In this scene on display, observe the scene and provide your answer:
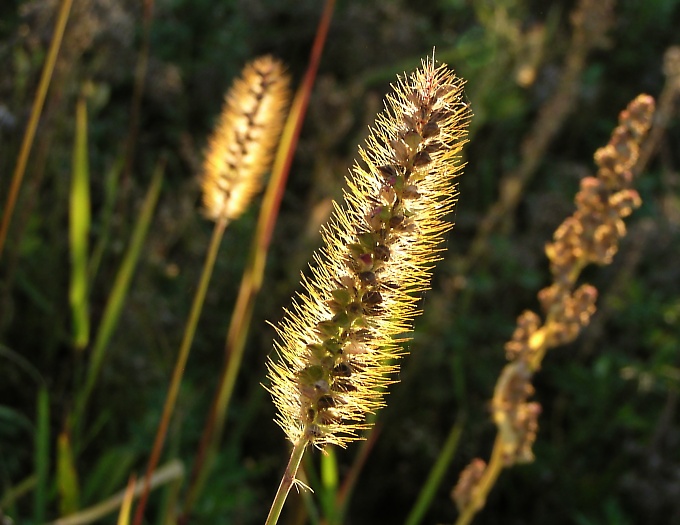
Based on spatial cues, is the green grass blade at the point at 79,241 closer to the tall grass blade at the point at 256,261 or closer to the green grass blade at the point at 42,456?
the green grass blade at the point at 42,456

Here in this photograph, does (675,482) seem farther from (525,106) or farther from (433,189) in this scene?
(433,189)

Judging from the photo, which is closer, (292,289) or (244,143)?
(244,143)

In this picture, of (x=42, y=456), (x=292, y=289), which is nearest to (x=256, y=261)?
(x=42, y=456)

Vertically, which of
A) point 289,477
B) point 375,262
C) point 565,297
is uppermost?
point 565,297

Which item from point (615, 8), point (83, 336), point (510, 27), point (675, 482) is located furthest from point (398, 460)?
point (615, 8)

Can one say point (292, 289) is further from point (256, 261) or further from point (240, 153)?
point (240, 153)

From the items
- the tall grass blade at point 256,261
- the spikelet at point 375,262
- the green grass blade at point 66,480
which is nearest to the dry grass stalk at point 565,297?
the tall grass blade at point 256,261
